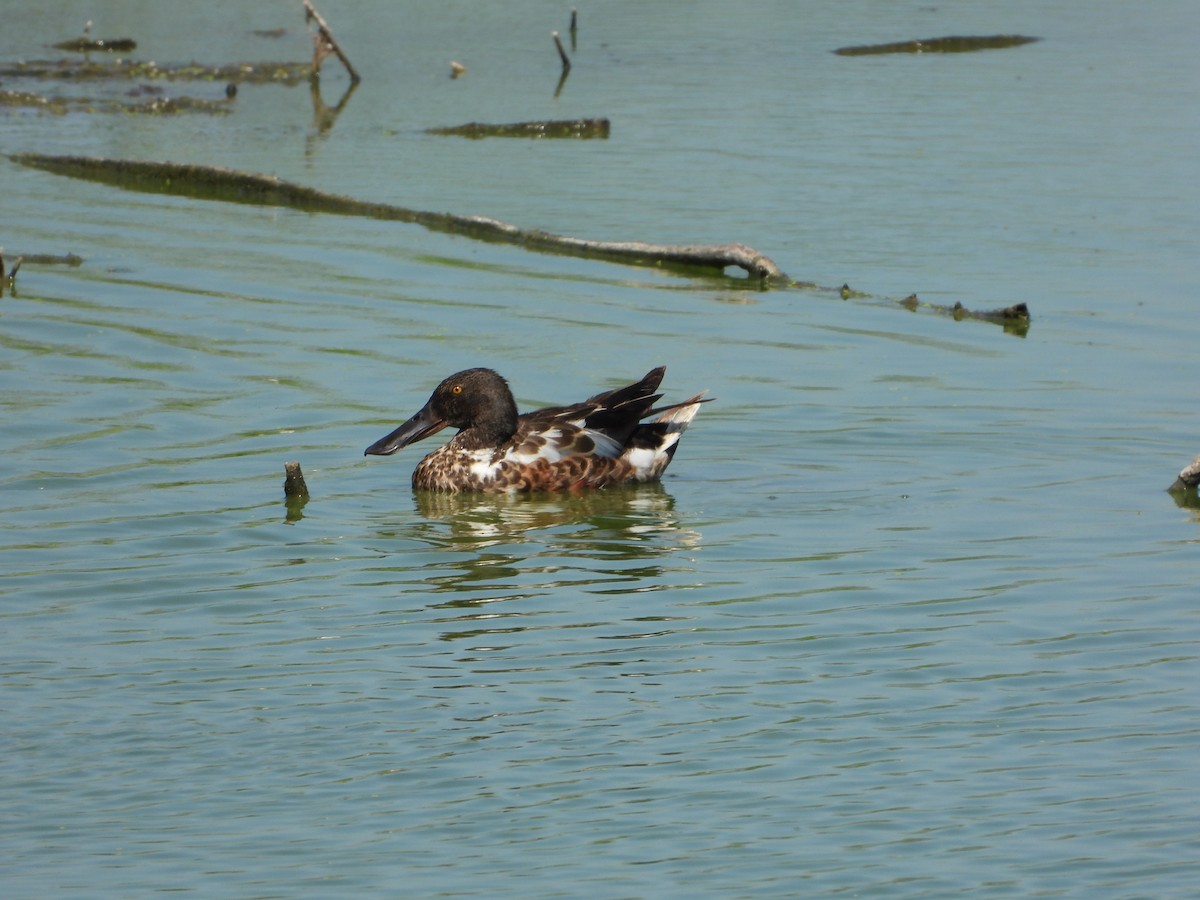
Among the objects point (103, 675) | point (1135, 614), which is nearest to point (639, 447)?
point (1135, 614)

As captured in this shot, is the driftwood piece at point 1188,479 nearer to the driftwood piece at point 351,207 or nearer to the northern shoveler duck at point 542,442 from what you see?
the northern shoveler duck at point 542,442

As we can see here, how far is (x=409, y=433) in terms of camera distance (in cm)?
1293

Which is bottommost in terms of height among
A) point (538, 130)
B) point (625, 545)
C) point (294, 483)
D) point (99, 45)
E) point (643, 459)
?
point (625, 545)

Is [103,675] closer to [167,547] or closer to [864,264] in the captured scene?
[167,547]

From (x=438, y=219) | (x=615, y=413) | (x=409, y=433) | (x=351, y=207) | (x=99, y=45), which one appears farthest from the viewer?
(x=99, y=45)

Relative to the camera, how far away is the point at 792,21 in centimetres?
3862

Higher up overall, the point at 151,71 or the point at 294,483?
the point at 151,71

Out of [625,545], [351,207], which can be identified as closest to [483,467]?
[625,545]

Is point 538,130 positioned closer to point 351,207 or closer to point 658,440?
point 351,207

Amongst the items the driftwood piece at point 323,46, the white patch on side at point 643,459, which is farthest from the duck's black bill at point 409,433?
the driftwood piece at point 323,46

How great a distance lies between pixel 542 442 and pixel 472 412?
544 millimetres

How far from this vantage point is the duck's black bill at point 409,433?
1274 cm

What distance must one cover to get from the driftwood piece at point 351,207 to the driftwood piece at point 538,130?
4818 millimetres

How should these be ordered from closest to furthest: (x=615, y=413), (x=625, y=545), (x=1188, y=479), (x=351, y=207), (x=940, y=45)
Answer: (x=625, y=545), (x=1188, y=479), (x=615, y=413), (x=351, y=207), (x=940, y=45)
